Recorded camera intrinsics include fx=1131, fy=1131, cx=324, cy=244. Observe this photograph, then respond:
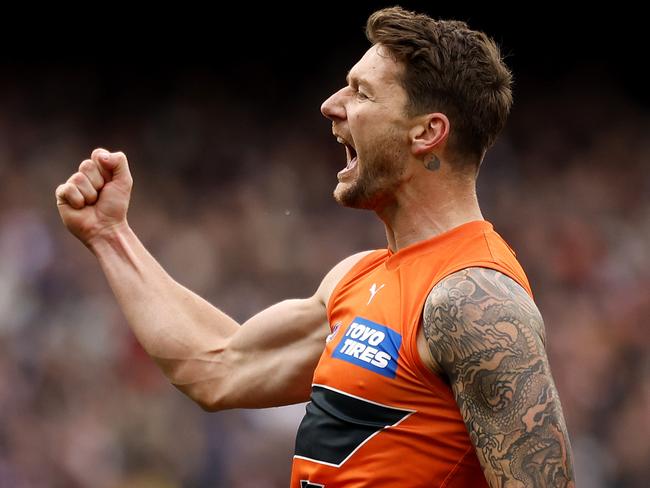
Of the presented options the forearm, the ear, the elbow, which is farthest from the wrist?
the ear

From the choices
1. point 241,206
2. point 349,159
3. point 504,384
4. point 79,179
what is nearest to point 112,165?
point 79,179

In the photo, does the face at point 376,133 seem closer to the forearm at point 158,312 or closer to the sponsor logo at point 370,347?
the sponsor logo at point 370,347

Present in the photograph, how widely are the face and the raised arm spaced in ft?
1.72

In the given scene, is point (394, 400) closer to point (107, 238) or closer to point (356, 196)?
point (356, 196)

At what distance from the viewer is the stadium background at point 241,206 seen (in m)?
7.60

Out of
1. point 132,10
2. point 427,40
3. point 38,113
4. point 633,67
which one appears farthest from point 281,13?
point 427,40

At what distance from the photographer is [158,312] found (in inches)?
155

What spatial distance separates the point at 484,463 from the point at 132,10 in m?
6.85

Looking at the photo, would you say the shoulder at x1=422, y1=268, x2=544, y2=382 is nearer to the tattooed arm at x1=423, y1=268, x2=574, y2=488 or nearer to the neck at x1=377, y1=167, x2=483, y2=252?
the tattooed arm at x1=423, y1=268, x2=574, y2=488

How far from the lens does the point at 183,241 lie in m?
8.29

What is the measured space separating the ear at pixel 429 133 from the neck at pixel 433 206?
10cm

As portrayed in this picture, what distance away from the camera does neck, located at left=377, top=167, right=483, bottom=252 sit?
11.1 feet

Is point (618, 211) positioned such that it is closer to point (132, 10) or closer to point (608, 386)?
point (608, 386)

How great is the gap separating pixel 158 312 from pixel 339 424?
1.03 meters
